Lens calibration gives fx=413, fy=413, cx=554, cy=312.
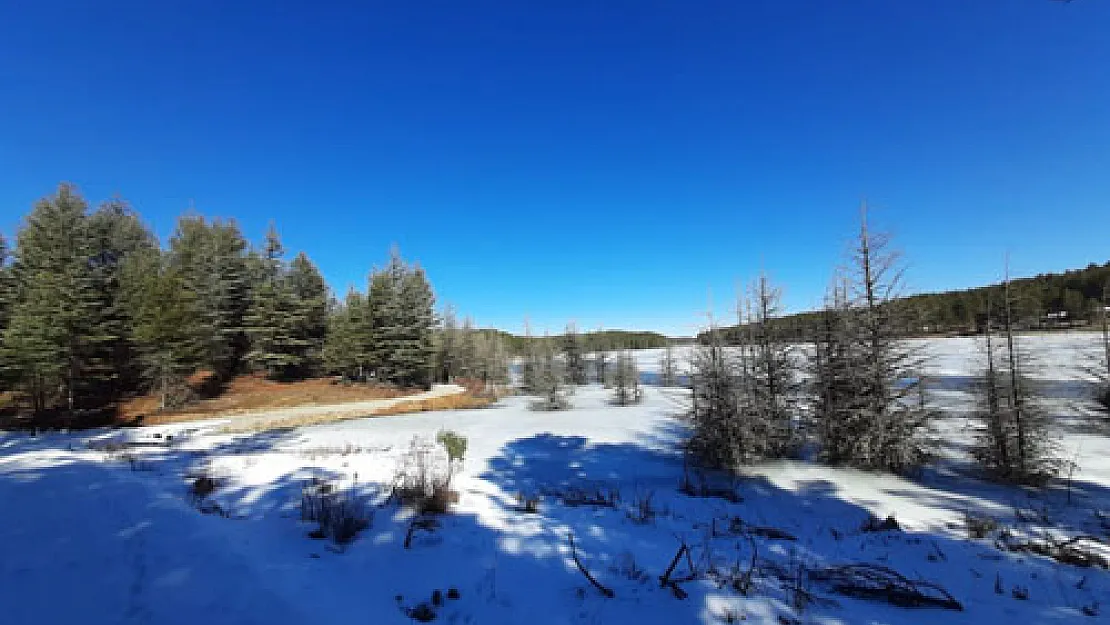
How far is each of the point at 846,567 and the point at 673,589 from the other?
81.2 inches

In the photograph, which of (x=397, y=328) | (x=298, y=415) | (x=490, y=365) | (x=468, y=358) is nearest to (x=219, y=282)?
(x=397, y=328)

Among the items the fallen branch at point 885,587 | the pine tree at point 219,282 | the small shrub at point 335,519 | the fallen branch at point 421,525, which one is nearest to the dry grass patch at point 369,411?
the pine tree at point 219,282

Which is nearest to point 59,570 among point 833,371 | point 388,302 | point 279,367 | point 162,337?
point 833,371

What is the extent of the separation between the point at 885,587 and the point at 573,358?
54916mm

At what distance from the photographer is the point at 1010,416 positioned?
11.9 m

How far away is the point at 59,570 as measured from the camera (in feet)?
8.73

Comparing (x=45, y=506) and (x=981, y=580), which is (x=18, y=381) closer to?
(x=45, y=506)

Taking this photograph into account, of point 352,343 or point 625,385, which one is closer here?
point 625,385

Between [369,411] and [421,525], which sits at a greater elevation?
[421,525]

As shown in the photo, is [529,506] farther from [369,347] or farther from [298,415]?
[369,347]

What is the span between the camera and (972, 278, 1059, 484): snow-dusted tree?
11.5 meters

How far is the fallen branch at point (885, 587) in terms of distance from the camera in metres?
3.48

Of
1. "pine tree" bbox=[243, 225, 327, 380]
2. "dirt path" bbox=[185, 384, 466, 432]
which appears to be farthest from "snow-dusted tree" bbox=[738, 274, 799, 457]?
"pine tree" bbox=[243, 225, 327, 380]

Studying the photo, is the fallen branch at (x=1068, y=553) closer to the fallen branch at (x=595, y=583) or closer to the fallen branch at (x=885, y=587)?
the fallen branch at (x=885, y=587)
